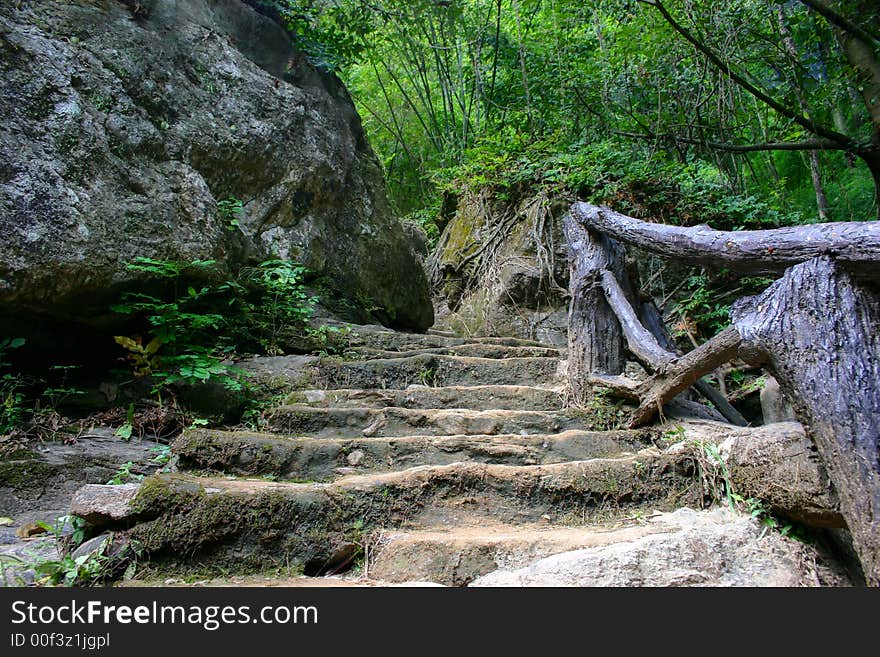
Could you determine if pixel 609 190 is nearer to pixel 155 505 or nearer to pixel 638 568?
pixel 638 568

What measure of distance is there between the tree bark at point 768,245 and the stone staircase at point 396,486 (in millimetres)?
797

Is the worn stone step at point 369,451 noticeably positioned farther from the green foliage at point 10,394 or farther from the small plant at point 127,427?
the green foliage at point 10,394

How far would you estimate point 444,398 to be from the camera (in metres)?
2.94

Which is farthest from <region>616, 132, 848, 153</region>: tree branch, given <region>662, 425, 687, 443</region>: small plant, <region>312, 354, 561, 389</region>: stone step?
<region>662, 425, 687, 443</region>: small plant

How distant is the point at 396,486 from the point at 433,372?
4.54ft

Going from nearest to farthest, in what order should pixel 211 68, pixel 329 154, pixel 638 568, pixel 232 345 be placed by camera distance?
pixel 638 568 → pixel 232 345 → pixel 211 68 → pixel 329 154

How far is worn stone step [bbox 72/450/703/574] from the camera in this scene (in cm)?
155

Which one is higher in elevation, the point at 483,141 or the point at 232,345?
the point at 483,141

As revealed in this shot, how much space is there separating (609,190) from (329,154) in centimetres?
290

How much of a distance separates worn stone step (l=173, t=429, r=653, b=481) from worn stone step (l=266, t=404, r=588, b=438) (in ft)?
0.54

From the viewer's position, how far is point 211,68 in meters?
4.23

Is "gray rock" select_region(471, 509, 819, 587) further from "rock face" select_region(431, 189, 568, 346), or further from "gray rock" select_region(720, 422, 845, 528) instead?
"rock face" select_region(431, 189, 568, 346)

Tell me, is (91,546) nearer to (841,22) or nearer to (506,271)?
(506,271)
